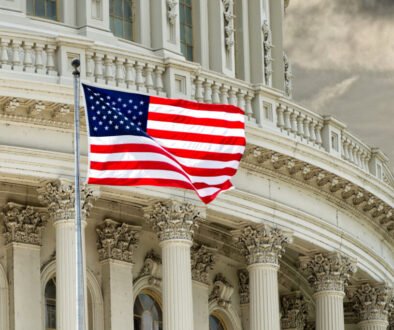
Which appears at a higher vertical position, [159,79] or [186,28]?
[186,28]

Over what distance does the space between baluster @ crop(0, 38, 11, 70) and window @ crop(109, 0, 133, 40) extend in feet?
31.0

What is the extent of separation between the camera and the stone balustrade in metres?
61.4

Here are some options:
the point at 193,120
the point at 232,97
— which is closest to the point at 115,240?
the point at 232,97

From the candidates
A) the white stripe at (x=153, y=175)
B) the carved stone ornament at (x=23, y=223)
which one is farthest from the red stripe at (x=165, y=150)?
the carved stone ornament at (x=23, y=223)

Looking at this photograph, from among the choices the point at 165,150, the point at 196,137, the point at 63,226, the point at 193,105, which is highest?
the point at 193,105

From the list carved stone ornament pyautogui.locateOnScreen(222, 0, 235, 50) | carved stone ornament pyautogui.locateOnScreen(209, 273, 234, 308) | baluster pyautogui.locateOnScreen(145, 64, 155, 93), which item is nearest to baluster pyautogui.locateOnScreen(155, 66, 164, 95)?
baluster pyautogui.locateOnScreen(145, 64, 155, 93)

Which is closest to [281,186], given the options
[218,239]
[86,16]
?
[218,239]

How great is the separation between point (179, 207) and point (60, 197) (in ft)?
11.9

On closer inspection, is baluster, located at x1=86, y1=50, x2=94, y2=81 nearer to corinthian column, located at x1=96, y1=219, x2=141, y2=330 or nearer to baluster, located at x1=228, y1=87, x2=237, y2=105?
corinthian column, located at x1=96, y1=219, x2=141, y2=330

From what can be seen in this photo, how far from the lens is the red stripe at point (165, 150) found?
56.8 meters

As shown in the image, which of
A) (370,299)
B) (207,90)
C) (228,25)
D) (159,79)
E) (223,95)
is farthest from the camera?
(228,25)

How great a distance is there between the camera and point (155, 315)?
67625 millimetres

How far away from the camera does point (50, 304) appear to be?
212 feet

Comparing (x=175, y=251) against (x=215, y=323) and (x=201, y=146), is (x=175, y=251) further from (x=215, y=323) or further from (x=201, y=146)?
(x=215, y=323)
